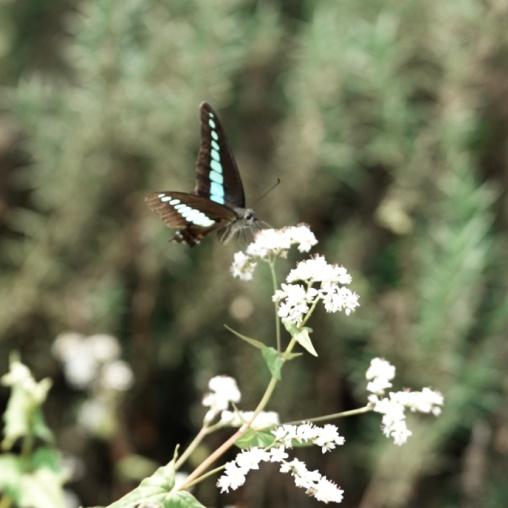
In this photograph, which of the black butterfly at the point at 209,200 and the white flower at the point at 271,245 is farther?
the black butterfly at the point at 209,200

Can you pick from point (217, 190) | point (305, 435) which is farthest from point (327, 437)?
point (217, 190)

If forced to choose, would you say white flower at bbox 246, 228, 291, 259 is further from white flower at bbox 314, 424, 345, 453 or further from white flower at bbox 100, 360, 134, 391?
white flower at bbox 100, 360, 134, 391

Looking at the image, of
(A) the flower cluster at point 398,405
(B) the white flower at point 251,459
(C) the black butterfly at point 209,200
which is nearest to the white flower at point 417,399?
(A) the flower cluster at point 398,405

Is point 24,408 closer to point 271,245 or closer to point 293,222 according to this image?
point 271,245

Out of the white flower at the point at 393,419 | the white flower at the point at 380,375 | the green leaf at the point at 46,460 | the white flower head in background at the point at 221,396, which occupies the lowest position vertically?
the green leaf at the point at 46,460

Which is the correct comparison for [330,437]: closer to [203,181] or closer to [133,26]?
[203,181]

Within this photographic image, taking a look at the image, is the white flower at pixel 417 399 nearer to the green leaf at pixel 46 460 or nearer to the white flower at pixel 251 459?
the white flower at pixel 251 459
